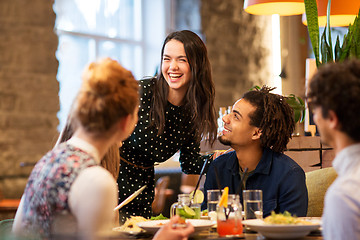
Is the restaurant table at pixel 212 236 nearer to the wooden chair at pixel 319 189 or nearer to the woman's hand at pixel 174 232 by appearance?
the woman's hand at pixel 174 232

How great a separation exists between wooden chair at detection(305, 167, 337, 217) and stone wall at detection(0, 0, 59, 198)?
127 inches

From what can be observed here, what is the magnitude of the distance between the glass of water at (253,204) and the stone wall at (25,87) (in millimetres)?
3664

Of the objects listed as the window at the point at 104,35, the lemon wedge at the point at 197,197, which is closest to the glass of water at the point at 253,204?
the lemon wedge at the point at 197,197

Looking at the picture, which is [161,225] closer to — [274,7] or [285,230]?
[285,230]

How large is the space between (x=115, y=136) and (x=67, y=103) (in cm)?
469

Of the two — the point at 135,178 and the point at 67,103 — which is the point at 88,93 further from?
the point at 67,103

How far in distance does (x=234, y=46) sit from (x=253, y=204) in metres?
5.90

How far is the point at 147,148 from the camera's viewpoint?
2961mm

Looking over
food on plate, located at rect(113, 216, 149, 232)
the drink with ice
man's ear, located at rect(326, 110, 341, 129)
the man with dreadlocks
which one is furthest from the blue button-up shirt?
man's ear, located at rect(326, 110, 341, 129)

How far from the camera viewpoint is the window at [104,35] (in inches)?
238

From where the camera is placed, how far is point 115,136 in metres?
1.45

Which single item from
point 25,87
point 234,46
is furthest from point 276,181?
point 234,46

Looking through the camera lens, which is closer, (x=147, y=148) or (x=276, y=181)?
(x=276, y=181)

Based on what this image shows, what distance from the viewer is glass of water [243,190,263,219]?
6.48ft
